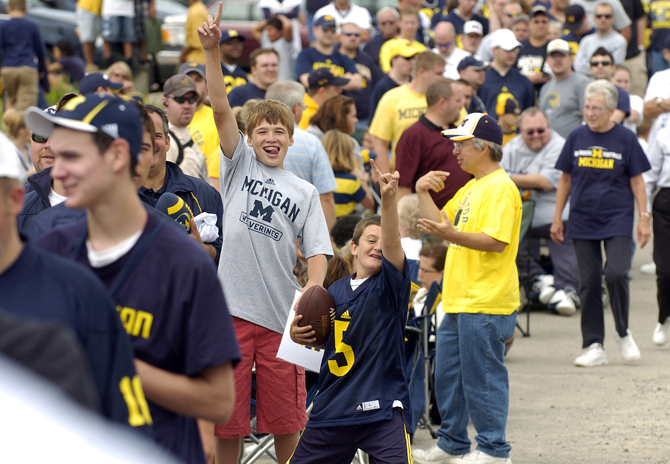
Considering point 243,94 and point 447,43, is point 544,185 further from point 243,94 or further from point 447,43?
point 243,94

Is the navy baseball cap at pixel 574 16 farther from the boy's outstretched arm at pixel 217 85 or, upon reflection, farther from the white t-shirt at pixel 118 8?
the boy's outstretched arm at pixel 217 85

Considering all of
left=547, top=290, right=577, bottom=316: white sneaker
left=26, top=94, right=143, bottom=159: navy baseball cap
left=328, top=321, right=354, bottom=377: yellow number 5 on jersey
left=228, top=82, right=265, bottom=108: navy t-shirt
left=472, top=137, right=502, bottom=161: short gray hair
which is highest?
left=26, top=94, right=143, bottom=159: navy baseball cap

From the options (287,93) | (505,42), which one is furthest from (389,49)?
(287,93)

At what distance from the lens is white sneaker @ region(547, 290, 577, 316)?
10070 millimetres

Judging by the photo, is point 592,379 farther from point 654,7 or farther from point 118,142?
point 654,7

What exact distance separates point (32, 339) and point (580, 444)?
5292 mm

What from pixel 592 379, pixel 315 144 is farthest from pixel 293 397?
pixel 592 379

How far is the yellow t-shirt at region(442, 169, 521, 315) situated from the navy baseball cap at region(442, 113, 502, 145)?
0.80ft

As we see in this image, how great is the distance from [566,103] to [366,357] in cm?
769

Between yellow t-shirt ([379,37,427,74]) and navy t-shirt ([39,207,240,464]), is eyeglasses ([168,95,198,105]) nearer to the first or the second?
yellow t-shirt ([379,37,427,74])

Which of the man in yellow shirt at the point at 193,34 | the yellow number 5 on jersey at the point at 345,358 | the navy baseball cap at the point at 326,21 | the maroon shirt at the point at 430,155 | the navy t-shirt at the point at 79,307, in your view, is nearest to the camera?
the navy t-shirt at the point at 79,307

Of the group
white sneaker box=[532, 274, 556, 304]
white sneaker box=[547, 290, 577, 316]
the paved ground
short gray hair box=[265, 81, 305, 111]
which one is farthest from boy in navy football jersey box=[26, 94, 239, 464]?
white sneaker box=[532, 274, 556, 304]

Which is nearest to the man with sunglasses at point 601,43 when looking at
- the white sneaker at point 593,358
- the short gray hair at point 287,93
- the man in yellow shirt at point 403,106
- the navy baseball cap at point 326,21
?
the navy baseball cap at point 326,21

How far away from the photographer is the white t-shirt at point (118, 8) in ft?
42.7
